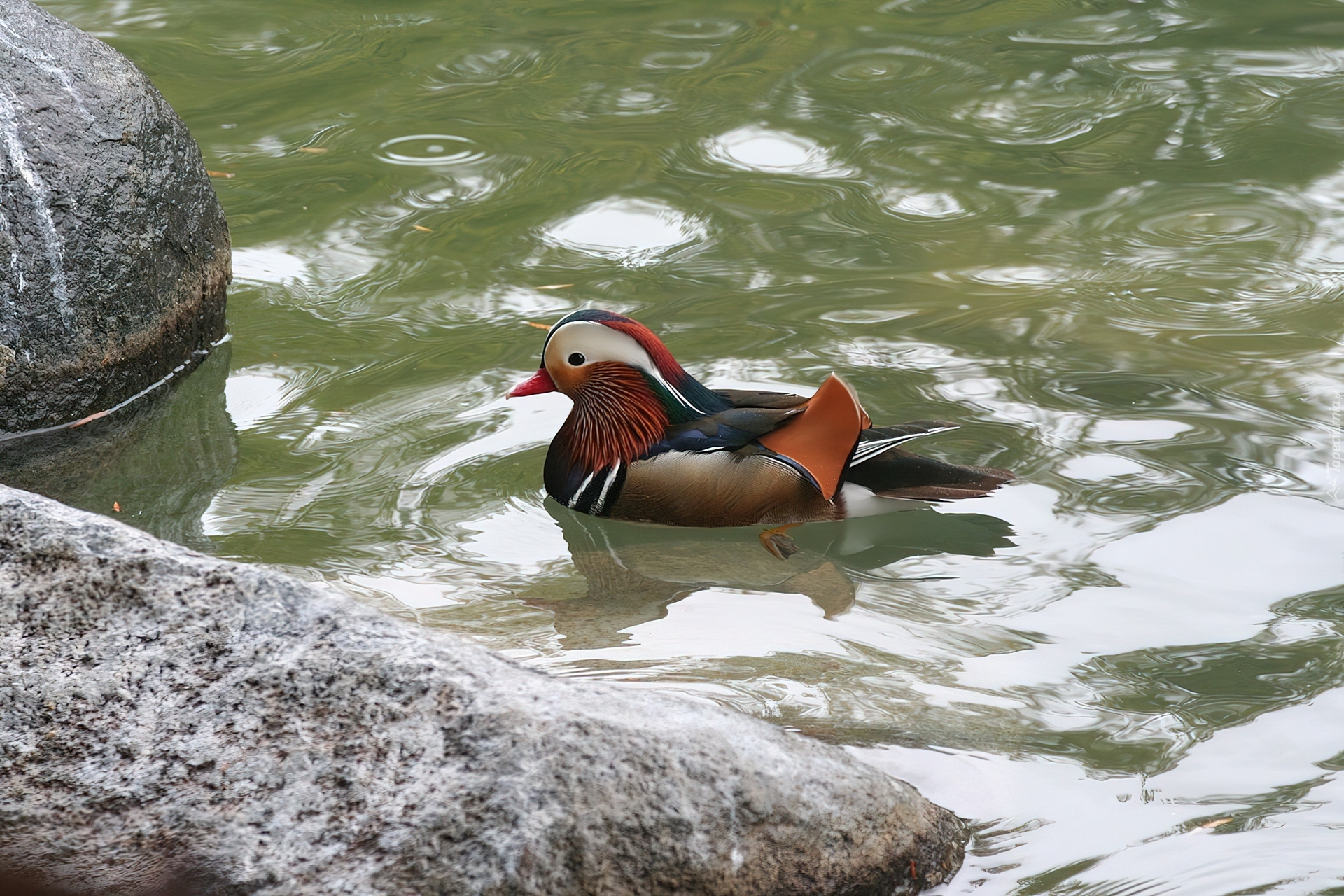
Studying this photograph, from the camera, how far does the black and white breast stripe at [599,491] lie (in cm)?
486

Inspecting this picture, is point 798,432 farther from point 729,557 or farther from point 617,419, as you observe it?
point 617,419

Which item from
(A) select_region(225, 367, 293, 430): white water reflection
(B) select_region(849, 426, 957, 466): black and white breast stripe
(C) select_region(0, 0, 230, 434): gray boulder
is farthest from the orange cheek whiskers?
(C) select_region(0, 0, 230, 434): gray boulder

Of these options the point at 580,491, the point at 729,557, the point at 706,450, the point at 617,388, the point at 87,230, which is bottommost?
the point at 729,557

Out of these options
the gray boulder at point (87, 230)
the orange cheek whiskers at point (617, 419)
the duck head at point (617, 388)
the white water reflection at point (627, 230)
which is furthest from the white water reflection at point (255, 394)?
the white water reflection at point (627, 230)

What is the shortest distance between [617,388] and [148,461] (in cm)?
197

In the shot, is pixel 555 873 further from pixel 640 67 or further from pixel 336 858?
pixel 640 67

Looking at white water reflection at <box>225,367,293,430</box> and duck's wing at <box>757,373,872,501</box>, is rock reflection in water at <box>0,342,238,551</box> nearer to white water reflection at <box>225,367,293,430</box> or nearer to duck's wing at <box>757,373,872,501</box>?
white water reflection at <box>225,367,293,430</box>

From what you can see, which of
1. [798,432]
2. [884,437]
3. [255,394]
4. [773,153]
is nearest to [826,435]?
[798,432]

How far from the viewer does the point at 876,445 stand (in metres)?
4.72

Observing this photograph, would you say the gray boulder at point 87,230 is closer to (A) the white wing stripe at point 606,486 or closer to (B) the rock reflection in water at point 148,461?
(B) the rock reflection in water at point 148,461

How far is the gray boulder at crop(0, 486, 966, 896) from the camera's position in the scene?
8.68 ft

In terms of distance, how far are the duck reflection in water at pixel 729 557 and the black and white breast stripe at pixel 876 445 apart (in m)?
0.30

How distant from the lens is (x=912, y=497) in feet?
15.7

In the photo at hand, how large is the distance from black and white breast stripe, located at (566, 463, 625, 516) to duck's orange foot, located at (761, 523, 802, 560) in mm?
546
